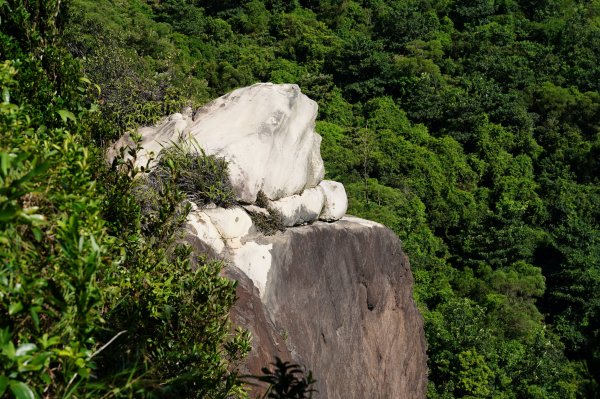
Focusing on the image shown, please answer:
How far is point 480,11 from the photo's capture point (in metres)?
48.7

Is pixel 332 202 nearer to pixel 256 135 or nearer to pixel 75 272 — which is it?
pixel 256 135

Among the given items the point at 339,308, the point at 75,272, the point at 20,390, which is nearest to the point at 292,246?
the point at 339,308

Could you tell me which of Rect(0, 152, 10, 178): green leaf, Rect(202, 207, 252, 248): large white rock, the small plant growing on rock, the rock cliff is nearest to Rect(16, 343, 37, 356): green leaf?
Rect(0, 152, 10, 178): green leaf

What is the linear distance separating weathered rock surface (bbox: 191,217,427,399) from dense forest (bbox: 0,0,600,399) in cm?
173

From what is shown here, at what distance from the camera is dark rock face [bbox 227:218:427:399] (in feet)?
27.5

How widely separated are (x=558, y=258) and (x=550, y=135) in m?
9.69

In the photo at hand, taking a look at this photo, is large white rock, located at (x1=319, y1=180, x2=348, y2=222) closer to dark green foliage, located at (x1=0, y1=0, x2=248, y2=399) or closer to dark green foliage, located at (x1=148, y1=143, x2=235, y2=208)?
dark green foliage, located at (x1=148, y1=143, x2=235, y2=208)

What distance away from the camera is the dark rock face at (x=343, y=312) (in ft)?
27.5

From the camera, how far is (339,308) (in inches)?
426

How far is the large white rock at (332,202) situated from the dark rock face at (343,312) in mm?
228

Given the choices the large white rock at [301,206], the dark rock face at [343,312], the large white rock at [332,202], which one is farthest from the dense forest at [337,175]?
the large white rock at [332,202]

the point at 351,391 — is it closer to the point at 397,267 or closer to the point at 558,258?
the point at 397,267

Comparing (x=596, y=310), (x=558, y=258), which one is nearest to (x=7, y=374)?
(x=596, y=310)

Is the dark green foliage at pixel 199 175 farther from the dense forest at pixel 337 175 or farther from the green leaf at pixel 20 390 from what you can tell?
the green leaf at pixel 20 390
